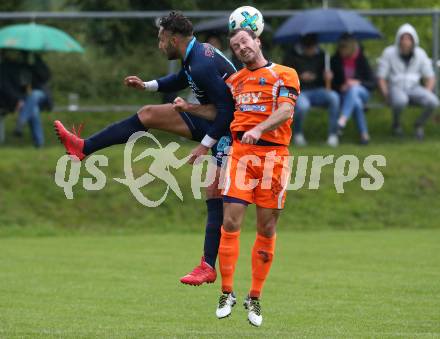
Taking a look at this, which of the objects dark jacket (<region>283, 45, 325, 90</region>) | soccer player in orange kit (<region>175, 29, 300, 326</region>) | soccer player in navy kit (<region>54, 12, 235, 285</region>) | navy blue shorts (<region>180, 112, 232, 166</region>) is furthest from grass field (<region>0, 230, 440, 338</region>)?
dark jacket (<region>283, 45, 325, 90</region>)

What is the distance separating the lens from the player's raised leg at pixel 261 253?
29.6ft

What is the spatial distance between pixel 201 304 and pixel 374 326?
2.13 meters

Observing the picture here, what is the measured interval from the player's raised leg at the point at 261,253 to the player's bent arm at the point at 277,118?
0.79 meters

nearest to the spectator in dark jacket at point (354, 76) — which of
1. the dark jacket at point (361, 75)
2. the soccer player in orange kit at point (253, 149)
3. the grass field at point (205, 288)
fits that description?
the dark jacket at point (361, 75)

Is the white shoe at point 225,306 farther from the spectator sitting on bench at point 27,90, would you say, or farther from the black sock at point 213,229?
the spectator sitting on bench at point 27,90

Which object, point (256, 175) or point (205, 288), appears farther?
point (205, 288)

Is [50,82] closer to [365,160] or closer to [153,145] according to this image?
[153,145]

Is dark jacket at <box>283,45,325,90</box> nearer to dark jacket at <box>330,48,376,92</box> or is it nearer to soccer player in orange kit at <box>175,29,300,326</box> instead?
dark jacket at <box>330,48,376,92</box>

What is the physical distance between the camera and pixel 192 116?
937 centimetres

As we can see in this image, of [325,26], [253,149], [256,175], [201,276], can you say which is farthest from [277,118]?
[325,26]

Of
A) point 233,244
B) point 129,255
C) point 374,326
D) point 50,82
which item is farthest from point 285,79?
point 50,82

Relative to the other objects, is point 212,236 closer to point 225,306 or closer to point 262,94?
point 225,306

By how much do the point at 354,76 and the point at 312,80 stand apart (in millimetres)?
801

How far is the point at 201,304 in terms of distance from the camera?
439 inches
